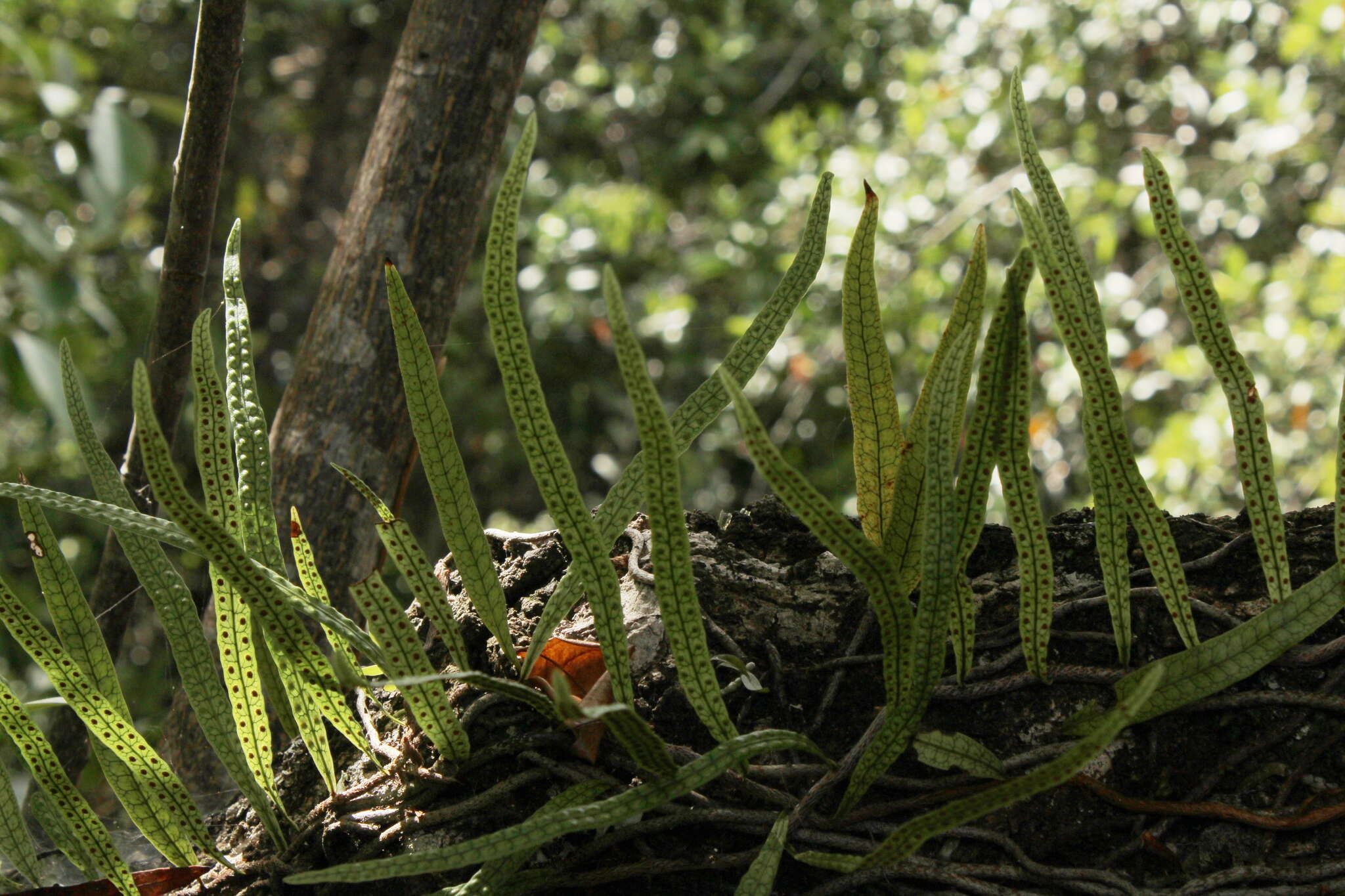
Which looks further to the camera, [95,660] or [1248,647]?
[95,660]

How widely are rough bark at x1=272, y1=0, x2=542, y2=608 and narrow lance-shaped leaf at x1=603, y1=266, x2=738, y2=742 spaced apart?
60 cm

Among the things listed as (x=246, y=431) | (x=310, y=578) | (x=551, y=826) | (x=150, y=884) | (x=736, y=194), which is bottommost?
(x=150, y=884)

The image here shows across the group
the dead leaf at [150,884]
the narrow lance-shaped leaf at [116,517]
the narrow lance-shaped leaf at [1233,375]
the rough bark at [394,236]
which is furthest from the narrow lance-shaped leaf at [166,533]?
the narrow lance-shaped leaf at [1233,375]

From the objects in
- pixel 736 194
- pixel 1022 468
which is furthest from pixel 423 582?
pixel 736 194

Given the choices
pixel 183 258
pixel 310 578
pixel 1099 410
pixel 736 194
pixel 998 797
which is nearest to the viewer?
pixel 998 797

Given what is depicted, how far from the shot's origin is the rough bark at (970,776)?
622 mm

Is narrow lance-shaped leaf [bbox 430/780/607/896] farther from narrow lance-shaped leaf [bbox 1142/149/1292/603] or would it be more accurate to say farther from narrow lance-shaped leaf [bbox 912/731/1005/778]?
narrow lance-shaped leaf [bbox 1142/149/1292/603]

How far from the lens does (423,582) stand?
2.25ft

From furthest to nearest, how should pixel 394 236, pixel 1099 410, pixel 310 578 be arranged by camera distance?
pixel 394 236 → pixel 310 578 → pixel 1099 410

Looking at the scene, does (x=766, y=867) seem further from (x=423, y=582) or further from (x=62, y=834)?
(x=62, y=834)

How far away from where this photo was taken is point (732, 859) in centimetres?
63

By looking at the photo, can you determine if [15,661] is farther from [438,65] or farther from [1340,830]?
[1340,830]

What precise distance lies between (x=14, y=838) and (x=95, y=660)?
137 millimetres

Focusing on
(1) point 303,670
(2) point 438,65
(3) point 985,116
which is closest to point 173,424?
(2) point 438,65
